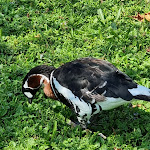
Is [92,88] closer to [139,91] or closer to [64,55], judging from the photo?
[139,91]

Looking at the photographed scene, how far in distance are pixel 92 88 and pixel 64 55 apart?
1521mm

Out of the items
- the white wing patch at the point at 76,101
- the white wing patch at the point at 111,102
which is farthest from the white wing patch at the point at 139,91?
the white wing patch at the point at 76,101

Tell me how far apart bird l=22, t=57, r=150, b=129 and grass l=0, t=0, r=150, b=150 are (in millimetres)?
412

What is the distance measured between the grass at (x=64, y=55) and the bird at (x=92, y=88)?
0.41m

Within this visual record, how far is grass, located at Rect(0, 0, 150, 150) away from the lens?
4168 mm

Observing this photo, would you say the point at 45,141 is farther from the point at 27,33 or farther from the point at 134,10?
the point at 134,10

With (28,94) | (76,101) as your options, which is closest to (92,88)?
(76,101)

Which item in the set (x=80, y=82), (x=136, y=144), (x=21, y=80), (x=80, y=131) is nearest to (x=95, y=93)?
(x=80, y=82)

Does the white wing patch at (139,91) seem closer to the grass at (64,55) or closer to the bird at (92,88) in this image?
the bird at (92,88)

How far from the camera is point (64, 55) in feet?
17.4

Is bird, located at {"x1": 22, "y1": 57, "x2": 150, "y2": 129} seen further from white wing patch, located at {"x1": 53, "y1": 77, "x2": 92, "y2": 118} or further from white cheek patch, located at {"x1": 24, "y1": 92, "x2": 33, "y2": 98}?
white cheek patch, located at {"x1": 24, "y1": 92, "x2": 33, "y2": 98}

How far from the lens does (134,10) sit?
6223 mm

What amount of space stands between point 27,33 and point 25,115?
6.05 feet

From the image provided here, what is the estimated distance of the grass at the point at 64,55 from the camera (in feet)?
13.7
